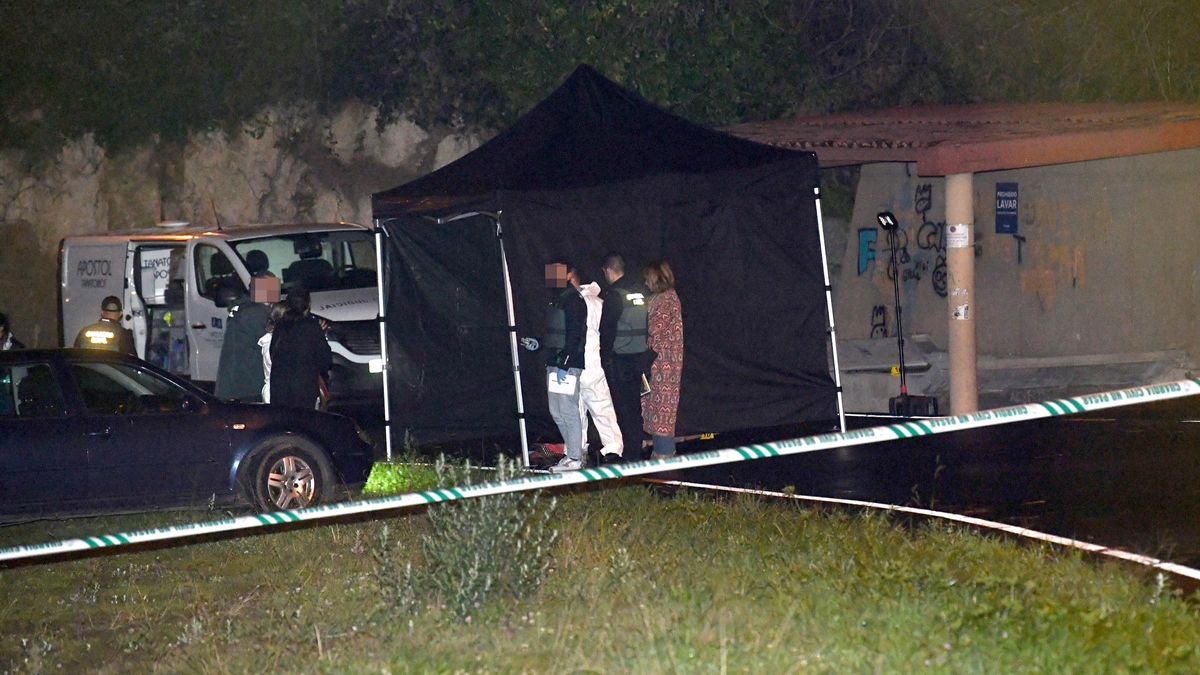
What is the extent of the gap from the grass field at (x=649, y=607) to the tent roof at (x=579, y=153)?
10.1 ft

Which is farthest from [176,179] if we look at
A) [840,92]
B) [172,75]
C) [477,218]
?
[477,218]

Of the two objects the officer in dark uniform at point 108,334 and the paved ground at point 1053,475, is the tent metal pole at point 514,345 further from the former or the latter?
the officer in dark uniform at point 108,334

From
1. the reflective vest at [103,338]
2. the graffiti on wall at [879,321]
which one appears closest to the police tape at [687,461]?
the reflective vest at [103,338]

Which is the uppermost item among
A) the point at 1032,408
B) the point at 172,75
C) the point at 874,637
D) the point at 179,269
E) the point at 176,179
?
the point at 172,75

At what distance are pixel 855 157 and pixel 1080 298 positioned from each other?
3.55 m

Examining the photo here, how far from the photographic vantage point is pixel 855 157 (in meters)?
15.5

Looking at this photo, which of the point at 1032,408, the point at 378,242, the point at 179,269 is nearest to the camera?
the point at 1032,408

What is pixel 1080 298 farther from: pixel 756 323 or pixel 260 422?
pixel 260 422

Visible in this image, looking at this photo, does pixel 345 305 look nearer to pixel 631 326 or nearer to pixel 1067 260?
pixel 631 326

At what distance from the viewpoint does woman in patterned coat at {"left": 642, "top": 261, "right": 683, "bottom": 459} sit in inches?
440

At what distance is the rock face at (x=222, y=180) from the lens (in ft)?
78.4

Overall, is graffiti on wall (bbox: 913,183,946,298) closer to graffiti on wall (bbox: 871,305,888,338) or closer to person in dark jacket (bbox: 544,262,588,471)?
graffiti on wall (bbox: 871,305,888,338)

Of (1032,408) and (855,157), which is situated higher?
(855,157)

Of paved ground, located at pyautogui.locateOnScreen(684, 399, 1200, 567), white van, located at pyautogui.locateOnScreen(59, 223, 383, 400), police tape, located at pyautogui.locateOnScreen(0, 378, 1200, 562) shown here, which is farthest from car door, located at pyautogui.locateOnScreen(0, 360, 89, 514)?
white van, located at pyautogui.locateOnScreen(59, 223, 383, 400)
